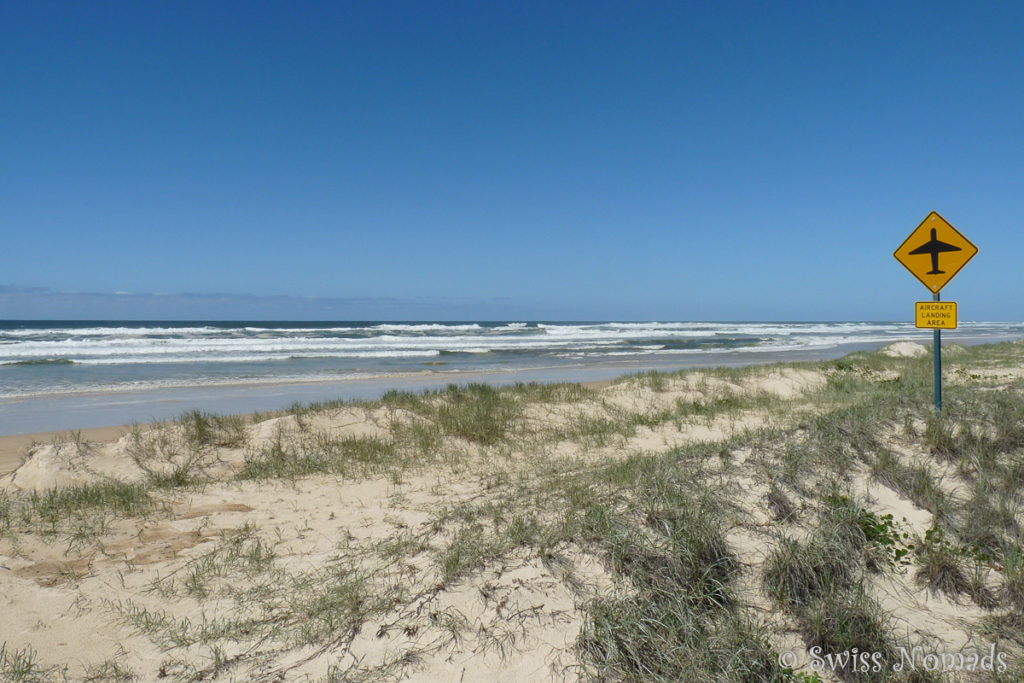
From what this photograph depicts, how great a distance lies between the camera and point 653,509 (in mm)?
3824

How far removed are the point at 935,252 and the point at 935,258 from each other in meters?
0.08

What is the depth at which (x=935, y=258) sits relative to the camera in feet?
24.8

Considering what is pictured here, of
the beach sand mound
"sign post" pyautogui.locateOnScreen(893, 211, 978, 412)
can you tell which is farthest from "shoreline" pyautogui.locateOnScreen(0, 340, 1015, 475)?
the beach sand mound

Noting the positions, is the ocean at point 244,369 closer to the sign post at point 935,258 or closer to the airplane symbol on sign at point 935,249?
the sign post at point 935,258

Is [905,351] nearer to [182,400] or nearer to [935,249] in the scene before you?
[935,249]

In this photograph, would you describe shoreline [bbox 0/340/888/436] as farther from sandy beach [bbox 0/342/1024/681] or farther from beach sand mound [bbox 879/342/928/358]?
beach sand mound [bbox 879/342/928/358]

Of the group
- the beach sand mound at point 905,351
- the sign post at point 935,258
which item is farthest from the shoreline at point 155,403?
the beach sand mound at point 905,351

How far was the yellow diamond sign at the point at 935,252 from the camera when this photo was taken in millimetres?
7355

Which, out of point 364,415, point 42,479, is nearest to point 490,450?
point 364,415

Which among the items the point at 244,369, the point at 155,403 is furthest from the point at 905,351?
the point at 244,369

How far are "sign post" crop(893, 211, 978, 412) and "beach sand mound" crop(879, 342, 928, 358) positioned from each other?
16.5 m

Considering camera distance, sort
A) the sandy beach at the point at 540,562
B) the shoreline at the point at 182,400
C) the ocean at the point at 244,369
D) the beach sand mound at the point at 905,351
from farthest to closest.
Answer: the beach sand mound at the point at 905,351 → the ocean at the point at 244,369 → the shoreline at the point at 182,400 → the sandy beach at the point at 540,562

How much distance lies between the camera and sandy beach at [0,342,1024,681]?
2.85 meters

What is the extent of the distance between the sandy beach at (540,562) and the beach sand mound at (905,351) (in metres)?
18.8
